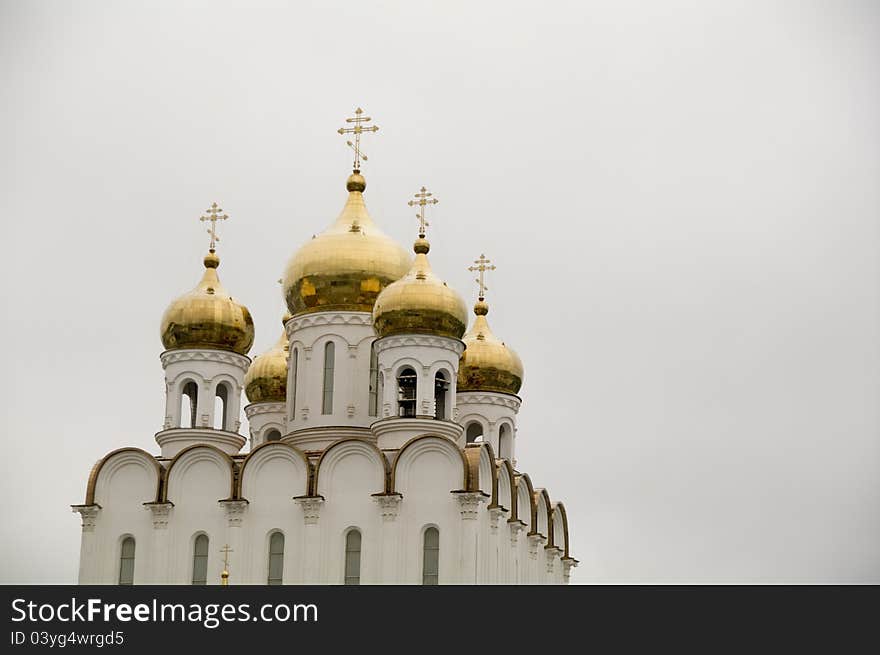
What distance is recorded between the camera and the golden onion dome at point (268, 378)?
3362 cm

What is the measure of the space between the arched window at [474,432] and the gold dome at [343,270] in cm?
474

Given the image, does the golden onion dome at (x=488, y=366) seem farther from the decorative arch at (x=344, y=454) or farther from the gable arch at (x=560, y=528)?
the decorative arch at (x=344, y=454)

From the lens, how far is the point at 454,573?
25.8 meters

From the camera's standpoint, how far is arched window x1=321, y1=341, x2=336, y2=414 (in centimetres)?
2922

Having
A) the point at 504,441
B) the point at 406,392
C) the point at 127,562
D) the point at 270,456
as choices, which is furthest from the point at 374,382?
the point at 127,562

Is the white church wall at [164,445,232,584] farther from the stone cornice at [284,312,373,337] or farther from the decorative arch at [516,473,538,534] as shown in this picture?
the decorative arch at [516,473,538,534]

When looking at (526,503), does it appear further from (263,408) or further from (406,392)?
(263,408)

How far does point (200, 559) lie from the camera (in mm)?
27188

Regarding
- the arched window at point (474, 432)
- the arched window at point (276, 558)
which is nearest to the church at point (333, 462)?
the arched window at point (276, 558)

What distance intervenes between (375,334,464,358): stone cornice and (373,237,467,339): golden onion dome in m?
0.07

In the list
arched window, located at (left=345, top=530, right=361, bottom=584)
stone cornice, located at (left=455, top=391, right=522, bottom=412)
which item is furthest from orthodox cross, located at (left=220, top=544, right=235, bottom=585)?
stone cornice, located at (left=455, top=391, right=522, bottom=412)

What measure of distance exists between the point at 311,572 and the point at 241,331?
222 inches
